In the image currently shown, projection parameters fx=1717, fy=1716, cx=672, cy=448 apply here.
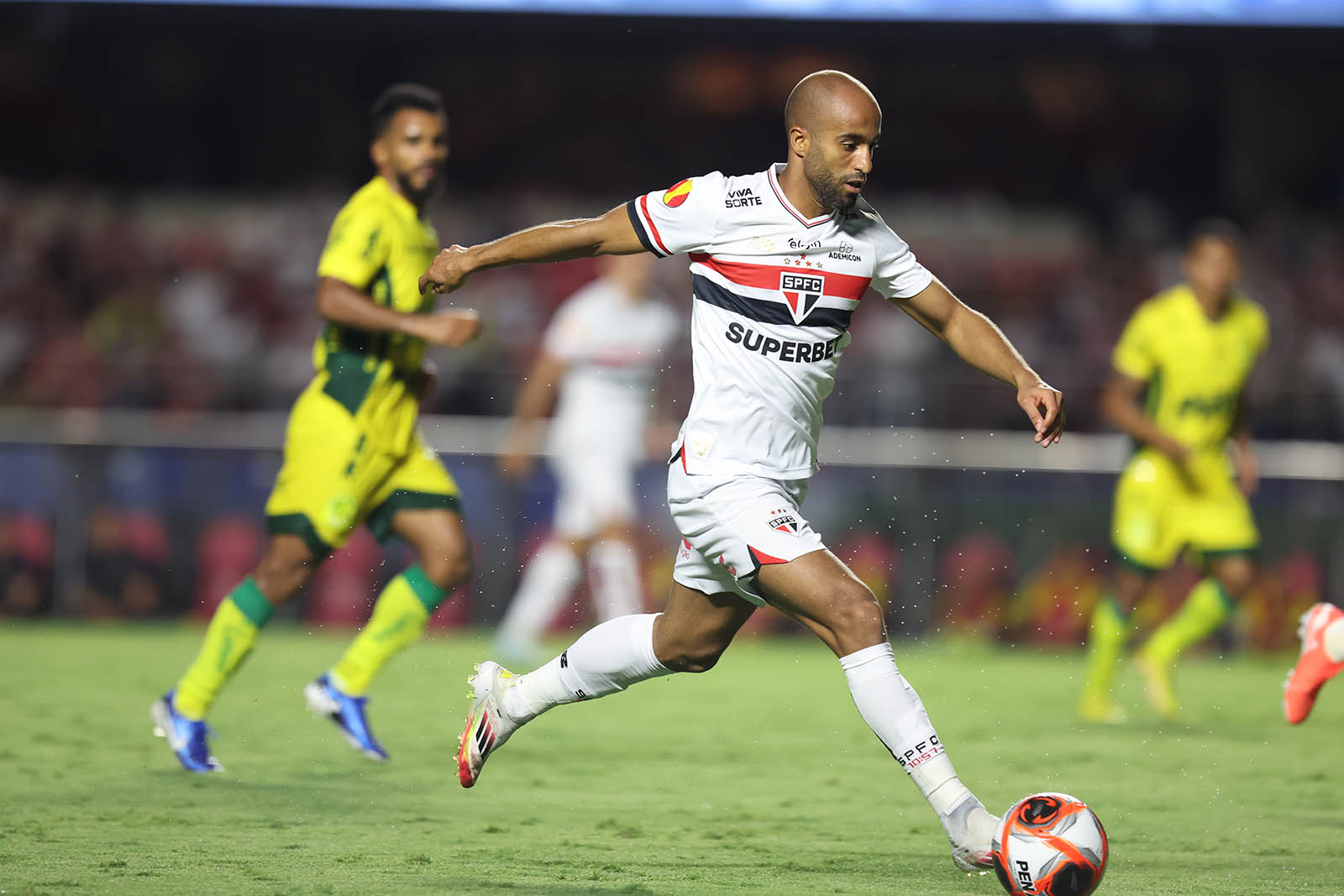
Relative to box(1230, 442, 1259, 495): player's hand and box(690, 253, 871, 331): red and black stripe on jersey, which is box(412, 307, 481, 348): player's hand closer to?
box(690, 253, 871, 331): red and black stripe on jersey

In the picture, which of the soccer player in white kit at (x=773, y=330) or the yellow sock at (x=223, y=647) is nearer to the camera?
the soccer player in white kit at (x=773, y=330)

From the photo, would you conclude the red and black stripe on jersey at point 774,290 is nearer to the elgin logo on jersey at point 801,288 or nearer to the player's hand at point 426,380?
A: the elgin logo on jersey at point 801,288

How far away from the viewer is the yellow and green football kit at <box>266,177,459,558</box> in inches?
→ 279

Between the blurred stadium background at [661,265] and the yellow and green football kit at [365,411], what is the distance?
5963 mm

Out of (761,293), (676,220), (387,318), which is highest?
(676,220)

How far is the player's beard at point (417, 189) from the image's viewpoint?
7434 mm

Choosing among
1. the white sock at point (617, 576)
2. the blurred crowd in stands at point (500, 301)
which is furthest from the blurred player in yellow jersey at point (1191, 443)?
the blurred crowd in stands at point (500, 301)

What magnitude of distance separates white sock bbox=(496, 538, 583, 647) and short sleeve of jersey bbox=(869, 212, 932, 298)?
257 inches

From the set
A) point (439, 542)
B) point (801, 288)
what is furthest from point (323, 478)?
point (801, 288)

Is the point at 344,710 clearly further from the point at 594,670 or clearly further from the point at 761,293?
the point at 761,293

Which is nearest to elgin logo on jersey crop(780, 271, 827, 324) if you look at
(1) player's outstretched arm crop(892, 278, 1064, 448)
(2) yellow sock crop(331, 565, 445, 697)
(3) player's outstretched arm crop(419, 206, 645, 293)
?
(1) player's outstretched arm crop(892, 278, 1064, 448)

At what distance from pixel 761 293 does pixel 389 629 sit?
9.28 feet

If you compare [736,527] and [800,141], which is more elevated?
[800,141]

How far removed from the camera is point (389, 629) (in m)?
7.26
